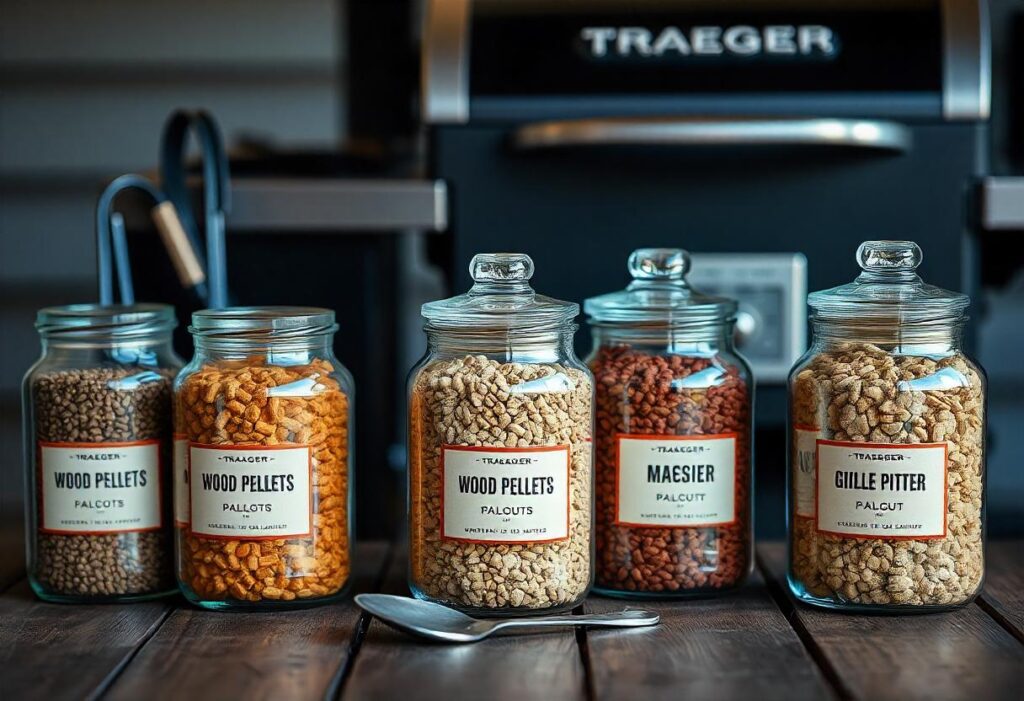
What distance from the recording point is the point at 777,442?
1.20 m

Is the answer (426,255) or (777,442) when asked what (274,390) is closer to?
(426,255)

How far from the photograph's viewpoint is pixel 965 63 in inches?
44.6

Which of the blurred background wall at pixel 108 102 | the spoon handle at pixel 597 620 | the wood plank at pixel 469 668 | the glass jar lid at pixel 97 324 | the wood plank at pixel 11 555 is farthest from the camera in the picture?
the blurred background wall at pixel 108 102

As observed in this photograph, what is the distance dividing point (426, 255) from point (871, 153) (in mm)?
466

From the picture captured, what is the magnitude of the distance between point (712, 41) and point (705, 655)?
617 millimetres

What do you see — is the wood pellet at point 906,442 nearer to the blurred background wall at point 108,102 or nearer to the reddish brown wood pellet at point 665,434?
the reddish brown wood pellet at point 665,434

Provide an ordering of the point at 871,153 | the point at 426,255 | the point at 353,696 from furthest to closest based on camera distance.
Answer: the point at 426,255 → the point at 871,153 → the point at 353,696

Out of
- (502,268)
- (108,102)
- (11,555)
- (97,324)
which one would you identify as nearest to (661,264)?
(502,268)

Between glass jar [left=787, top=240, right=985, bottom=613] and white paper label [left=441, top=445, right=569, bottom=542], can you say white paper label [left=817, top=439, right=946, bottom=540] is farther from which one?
white paper label [left=441, top=445, right=569, bottom=542]

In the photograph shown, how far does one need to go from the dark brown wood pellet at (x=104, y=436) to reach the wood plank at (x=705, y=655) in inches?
14.0

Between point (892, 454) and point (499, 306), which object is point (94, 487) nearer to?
point (499, 306)

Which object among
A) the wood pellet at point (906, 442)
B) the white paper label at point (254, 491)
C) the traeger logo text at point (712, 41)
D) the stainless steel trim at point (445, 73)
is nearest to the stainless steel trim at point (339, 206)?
the stainless steel trim at point (445, 73)

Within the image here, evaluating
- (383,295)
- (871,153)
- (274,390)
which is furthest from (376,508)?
(871,153)

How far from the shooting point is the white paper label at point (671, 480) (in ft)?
3.03
